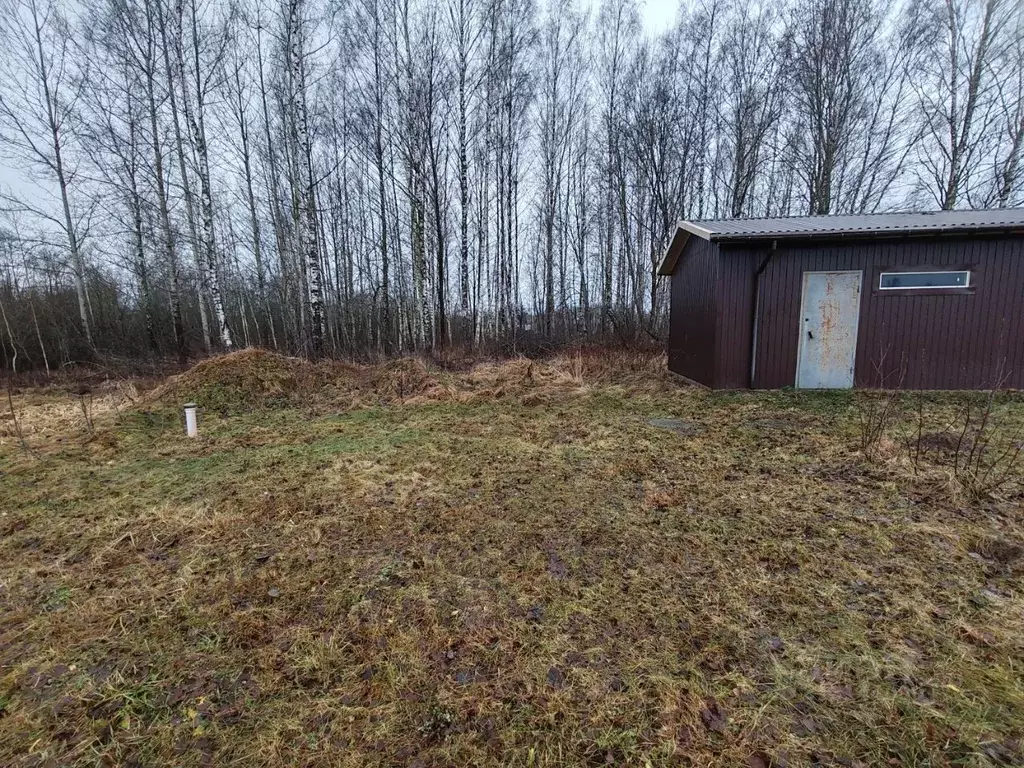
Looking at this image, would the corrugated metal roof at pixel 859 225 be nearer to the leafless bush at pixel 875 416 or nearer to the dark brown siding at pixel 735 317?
the dark brown siding at pixel 735 317

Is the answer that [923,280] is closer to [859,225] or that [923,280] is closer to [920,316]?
[920,316]

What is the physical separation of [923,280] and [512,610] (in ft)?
30.2

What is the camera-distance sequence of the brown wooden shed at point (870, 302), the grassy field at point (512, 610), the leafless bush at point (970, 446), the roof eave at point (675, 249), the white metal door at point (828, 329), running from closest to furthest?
the grassy field at point (512, 610) → the leafless bush at point (970, 446) → the brown wooden shed at point (870, 302) → the white metal door at point (828, 329) → the roof eave at point (675, 249)

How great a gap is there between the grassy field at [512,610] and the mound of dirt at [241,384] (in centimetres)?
273

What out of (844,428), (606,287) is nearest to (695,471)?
(844,428)

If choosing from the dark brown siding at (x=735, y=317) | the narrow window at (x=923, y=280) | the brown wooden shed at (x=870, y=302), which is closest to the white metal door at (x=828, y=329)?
the brown wooden shed at (x=870, y=302)

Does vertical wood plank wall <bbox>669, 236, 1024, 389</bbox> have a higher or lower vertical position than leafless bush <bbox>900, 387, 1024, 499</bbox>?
higher

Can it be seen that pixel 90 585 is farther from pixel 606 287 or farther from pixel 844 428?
pixel 606 287

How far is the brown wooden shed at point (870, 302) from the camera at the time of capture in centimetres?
716

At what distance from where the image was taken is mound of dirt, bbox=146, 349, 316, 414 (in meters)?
7.32

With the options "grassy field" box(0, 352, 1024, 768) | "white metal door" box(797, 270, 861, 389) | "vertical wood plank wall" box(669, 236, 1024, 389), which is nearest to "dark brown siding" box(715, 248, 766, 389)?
"vertical wood plank wall" box(669, 236, 1024, 389)

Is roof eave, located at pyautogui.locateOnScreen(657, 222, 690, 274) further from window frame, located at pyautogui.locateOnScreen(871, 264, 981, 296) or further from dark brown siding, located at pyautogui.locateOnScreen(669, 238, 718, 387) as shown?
window frame, located at pyautogui.locateOnScreen(871, 264, 981, 296)

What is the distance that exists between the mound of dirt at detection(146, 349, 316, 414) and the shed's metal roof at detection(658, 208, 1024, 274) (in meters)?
8.18

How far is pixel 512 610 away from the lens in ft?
7.10
